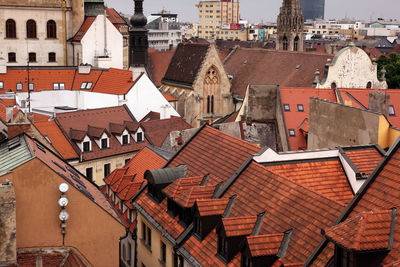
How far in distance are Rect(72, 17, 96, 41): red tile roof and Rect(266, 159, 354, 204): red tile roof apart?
171ft

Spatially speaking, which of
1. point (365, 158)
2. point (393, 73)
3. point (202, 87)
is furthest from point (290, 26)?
point (365, 158)

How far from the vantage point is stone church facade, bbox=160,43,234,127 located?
70044 millimetres

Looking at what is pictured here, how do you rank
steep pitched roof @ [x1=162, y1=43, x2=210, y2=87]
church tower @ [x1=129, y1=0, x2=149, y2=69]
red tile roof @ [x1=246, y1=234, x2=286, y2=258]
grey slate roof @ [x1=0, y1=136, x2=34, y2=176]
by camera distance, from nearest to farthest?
red tile roof @ [x1=246, y1=234, x2=286, y2=258] → grey slate roof @ [x1=0, y1=136, x2=34, y2=176] → steep pitched roof @ [x1=162, y1=43, x2=210, y2=87] → church tower @ [x1=129, y1=0, x2=149, y2=69]

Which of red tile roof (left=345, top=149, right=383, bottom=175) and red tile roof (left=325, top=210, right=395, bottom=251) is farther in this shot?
red tile roof (left=345, top=149, right=383, bottom=175)

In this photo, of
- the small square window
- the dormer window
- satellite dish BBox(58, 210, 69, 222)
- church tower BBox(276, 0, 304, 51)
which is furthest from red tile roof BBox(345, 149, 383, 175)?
church tower BBox(276, 0, 304, 51)

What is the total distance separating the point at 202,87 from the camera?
70.8 m

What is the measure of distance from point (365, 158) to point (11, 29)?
5566 cm

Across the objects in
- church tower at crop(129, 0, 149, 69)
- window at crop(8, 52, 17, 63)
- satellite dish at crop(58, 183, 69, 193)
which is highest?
church tower at crop(129, 0, 149, 69)

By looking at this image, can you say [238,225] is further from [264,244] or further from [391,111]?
[391,111]

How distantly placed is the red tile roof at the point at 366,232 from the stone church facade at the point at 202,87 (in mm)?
55059

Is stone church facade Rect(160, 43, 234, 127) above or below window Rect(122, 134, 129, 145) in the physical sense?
above

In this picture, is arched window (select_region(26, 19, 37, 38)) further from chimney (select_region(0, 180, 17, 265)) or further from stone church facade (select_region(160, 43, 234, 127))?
chimney (select_region(0, 180, 17, 265))

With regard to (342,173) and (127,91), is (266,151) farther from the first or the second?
(127,91)

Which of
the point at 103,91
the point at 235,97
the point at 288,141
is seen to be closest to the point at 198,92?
the point at 235,97
